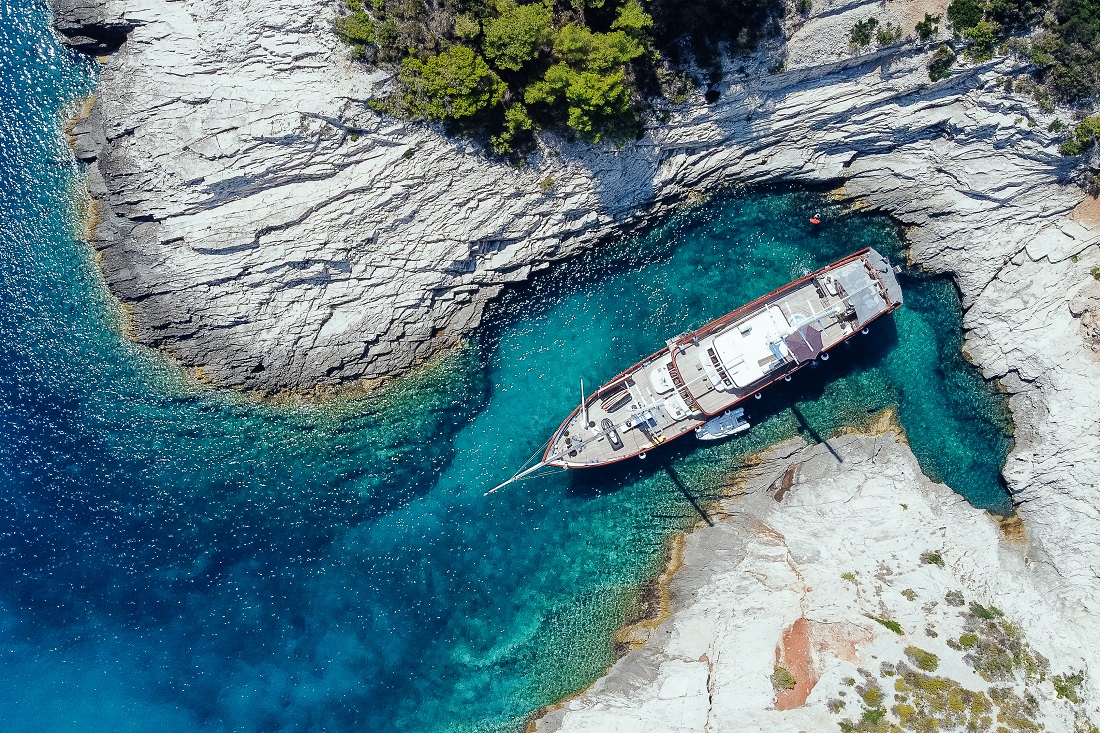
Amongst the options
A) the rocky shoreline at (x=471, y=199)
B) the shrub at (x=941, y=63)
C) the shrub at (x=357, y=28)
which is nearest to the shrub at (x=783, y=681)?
the rocky shoreline at (x=471, y=199)

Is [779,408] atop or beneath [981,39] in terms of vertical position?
beneath

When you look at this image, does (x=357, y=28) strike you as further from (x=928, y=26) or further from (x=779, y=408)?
(x=779, y=408)

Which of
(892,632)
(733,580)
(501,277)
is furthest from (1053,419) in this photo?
(501,277)

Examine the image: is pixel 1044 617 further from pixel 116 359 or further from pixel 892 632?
pixel 116 359

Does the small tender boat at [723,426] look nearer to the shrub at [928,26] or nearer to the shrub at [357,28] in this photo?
the shrub at [928,26]

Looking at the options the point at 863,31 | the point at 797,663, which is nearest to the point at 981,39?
the point at 863,31

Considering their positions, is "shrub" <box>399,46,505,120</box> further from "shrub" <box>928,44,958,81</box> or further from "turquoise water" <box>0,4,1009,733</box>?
"shrub" <box>928,44,958,81</box>

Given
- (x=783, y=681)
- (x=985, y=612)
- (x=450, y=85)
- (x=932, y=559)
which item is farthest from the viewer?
(x=932, y=559)
